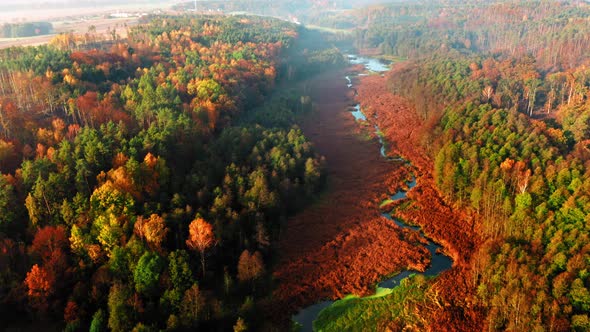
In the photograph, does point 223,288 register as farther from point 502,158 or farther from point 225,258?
point 502,158

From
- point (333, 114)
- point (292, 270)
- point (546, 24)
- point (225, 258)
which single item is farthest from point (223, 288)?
point (546, 24)

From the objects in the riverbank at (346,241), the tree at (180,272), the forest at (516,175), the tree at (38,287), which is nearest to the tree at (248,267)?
the riverbank at (346,241)

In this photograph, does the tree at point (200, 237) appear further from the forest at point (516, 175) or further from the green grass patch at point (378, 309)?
the forest at point (516, 175)

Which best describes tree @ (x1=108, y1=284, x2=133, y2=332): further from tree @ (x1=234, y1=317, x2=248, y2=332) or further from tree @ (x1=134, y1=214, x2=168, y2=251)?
tree @ (x1=234, y1=317, x2=248, y2=332)

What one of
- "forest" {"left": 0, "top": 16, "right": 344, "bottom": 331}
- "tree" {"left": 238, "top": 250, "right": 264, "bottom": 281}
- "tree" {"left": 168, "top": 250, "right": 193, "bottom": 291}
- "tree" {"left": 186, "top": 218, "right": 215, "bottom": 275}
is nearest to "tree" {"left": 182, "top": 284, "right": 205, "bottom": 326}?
"forest" {"left": 0, "top": 16, "right": 344, "bottom": 331}

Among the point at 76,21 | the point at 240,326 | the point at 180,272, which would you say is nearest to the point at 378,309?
the point at 240,326

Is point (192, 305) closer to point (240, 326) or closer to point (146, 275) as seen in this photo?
point (240, 326)

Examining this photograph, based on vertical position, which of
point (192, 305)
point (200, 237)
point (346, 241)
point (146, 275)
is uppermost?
point (200, 237)

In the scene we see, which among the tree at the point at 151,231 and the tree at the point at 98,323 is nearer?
the tree at the point at 98,323
